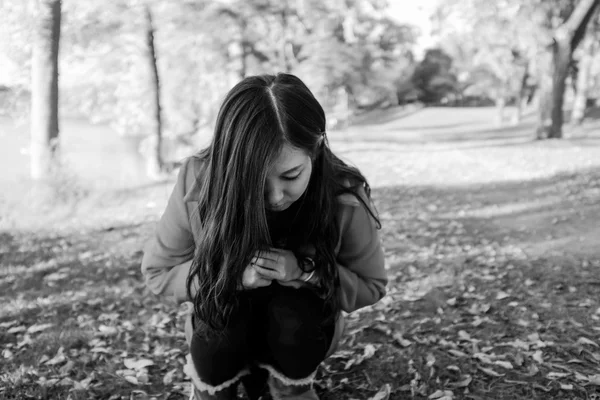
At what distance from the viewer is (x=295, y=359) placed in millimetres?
2232

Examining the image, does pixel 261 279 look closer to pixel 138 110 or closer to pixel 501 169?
pixel 501 169

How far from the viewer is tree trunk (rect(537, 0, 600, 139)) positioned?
485 inches

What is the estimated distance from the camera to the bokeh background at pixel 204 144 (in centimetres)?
302

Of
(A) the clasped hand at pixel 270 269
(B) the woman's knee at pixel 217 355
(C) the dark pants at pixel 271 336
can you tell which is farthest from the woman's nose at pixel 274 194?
(B) the woman's knee at pixel 217 355

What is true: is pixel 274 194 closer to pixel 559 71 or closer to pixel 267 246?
pixel 267 246

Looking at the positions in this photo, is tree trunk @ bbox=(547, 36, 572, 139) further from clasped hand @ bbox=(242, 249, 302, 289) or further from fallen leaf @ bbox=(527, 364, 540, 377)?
clasped hand @ bbox=(242, 249, 302, 289)

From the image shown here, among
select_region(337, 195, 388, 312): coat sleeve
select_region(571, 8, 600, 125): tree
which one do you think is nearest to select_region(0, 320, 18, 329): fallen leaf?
select_region(337, 195, 388, 312): coat sleeve

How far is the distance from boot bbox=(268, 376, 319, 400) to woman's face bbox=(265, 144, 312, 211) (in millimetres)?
843

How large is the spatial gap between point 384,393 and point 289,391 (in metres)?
0.64

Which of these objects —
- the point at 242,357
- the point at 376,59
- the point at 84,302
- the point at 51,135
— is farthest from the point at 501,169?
the point at 376,59

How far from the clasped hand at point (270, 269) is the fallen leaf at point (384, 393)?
3.14ft

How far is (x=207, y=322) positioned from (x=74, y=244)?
3.73 metres

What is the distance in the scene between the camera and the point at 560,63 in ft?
42.3

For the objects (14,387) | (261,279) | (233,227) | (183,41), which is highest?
(183,41)
